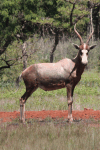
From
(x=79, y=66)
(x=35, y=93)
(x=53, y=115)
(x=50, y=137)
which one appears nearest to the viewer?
(x=50, y=137)

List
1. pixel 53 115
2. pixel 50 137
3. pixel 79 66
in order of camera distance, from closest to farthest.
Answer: pixel 50 137 → pixel 79 66 → pixel 53 115

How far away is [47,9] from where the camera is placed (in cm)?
1725

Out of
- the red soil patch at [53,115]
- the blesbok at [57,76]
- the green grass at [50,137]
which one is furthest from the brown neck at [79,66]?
the red soil patch at [53,115]

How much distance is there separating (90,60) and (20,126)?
2495 centimetres

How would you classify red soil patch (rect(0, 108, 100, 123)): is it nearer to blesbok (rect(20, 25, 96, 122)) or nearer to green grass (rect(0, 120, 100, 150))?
blesbok (rect(20, 25, 96, 122))

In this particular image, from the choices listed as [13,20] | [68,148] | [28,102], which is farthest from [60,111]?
[13,20]

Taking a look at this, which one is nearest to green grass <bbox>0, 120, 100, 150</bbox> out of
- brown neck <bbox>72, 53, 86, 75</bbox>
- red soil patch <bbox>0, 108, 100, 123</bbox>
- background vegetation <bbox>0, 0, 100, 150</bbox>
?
background vegetation <bbox>0, 0, 100, 150</bbox>

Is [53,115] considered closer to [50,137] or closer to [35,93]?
[50,137]

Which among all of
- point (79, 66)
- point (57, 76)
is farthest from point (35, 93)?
point (79, 66)

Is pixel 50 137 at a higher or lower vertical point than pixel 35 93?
higher

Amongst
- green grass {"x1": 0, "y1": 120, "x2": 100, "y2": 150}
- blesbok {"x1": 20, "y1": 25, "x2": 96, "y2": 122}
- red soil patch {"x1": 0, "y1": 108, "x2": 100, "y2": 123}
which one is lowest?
red soil patch {"x1": 0, "y1": 108, "x2": 100, "y2": 123}

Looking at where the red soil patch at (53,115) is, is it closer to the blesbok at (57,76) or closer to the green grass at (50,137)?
the blesbok at (57,76)

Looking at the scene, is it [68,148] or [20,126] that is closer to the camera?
[68,148]

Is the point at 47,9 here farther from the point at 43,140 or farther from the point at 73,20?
the point at 43,140
